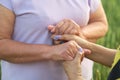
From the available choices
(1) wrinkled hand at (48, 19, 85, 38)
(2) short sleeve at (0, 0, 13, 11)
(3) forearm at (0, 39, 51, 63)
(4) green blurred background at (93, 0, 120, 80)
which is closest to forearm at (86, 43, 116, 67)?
(1) wrinkled hand at (48, 19, 85, 38)

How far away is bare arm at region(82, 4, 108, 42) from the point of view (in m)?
2.97

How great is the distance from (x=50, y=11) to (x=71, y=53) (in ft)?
0.75

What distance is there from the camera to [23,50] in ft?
9.15

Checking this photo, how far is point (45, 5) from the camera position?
9.22ft

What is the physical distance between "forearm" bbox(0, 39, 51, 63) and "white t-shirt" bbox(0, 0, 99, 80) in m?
0.07

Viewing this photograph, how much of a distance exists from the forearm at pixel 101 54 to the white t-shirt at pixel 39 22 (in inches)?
3.4

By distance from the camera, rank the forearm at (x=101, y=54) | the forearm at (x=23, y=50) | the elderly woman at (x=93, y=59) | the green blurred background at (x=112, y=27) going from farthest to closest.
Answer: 1. the green blurred background at (x=112, y=27)
2. the forearm at (x=101, y=54)
3. the forearm at (x=23, y=50)
4. the elderly woman at (x=93, y=59)

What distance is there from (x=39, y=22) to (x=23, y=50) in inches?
6.0

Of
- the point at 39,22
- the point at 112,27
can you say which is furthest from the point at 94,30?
the point at 112,27

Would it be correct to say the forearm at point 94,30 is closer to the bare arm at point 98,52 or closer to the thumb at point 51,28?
the bare arm at point 98,52

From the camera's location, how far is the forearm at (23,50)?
278cm

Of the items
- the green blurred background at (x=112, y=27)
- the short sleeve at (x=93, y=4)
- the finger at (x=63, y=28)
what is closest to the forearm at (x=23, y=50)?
the finger at (x=63, y=28)

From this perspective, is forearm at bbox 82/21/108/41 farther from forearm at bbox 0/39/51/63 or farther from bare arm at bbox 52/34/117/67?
forearm at bbox 0/39/51/63

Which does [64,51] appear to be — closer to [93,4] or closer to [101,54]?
[101,54]
